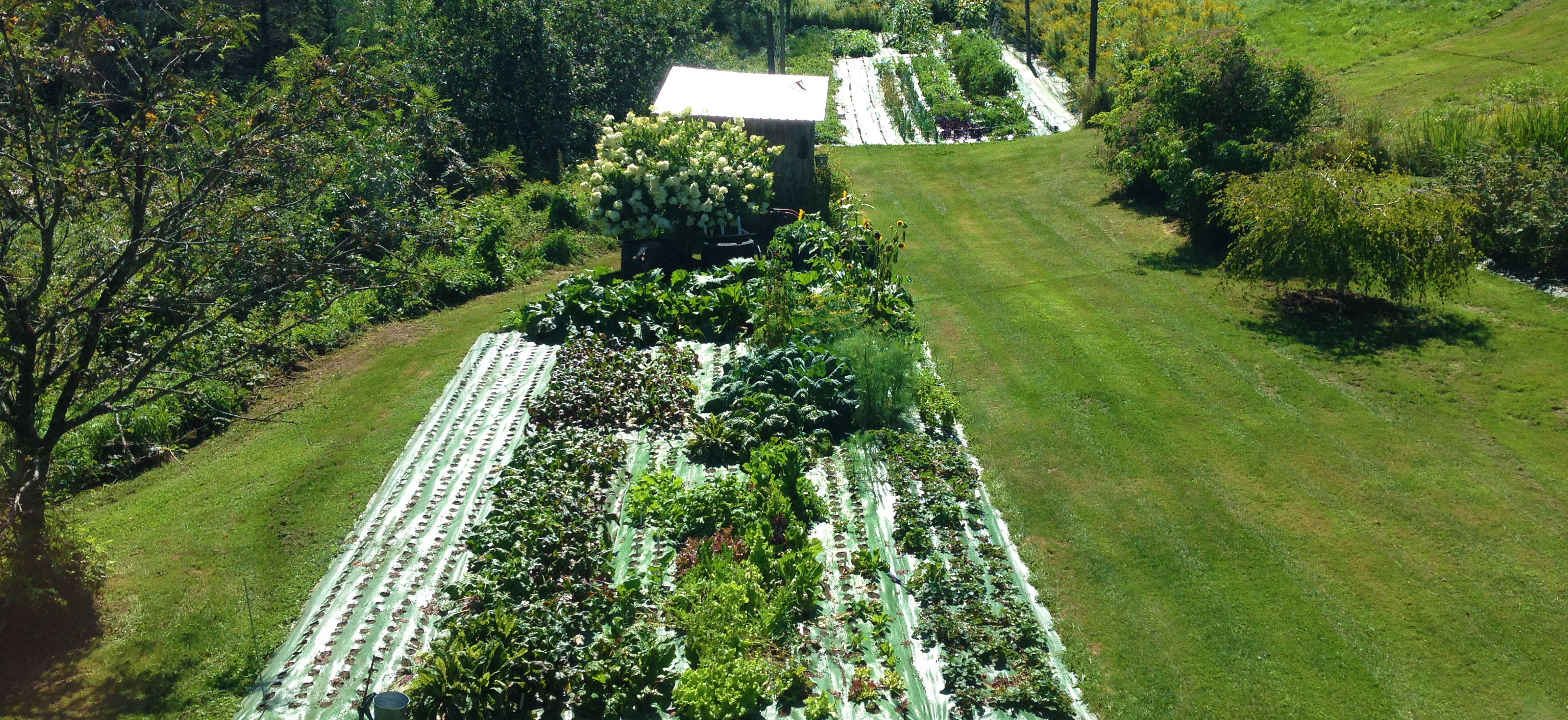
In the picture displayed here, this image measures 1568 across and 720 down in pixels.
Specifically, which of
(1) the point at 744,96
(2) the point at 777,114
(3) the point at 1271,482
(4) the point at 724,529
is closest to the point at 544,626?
(4) the point at 724,529

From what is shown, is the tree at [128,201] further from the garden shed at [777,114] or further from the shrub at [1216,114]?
the shrub at [1216,114]

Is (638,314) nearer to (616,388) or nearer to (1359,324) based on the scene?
(616,388)

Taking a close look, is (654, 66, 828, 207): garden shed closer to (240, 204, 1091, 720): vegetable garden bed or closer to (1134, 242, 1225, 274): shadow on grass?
(1134, 242, 1225, 274): shadow on grass

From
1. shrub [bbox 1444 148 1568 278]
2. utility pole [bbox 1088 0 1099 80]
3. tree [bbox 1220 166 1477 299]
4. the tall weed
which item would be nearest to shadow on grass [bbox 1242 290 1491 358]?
tree [bbox 1220 166 1477 299]

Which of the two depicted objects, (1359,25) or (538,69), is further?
(1359,25)

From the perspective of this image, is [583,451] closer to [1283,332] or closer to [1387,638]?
[1387,638]

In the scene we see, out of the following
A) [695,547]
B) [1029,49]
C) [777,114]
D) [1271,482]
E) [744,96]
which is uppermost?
[1029,49]
